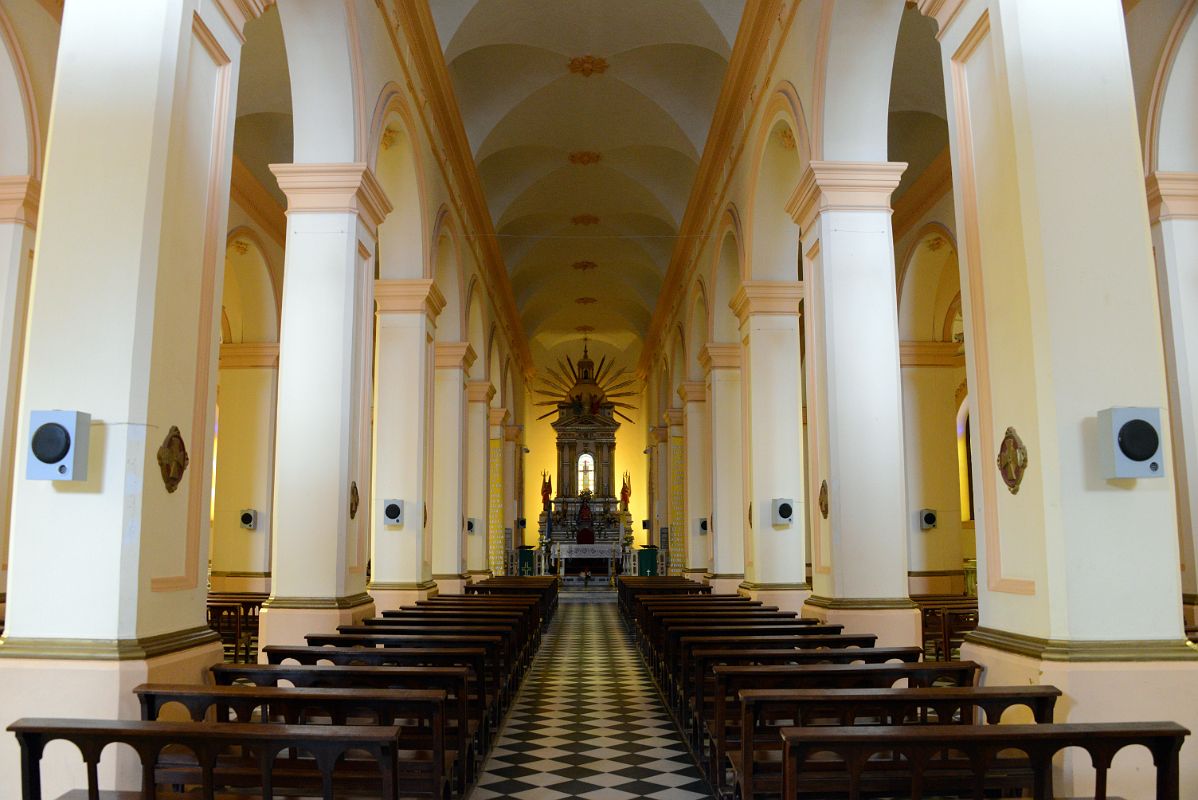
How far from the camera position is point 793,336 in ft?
33.7

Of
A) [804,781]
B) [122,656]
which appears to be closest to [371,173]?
[122,656]

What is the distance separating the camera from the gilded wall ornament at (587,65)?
13.5 meters

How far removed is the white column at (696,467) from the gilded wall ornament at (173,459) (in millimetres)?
12090

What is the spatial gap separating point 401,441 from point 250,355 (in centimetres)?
515

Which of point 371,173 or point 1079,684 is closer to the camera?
point 1079,684

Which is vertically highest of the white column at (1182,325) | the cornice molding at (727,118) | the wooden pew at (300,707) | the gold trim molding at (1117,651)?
the cornice molding at (727,118)

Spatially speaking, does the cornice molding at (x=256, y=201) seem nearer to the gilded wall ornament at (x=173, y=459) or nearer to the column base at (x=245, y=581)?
the column base at (x=245, y=581)

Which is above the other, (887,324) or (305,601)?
(887,324)

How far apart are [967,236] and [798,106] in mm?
3925

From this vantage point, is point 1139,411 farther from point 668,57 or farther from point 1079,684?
point 668,57

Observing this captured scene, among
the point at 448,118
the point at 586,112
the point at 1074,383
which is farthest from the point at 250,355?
the point at 1074,383

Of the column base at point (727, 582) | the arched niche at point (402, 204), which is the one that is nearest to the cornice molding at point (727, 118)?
the arched niche at point (402, 204)

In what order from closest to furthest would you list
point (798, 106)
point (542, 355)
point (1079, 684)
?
point (1079, 684), point (798, 106), point (542, 355)

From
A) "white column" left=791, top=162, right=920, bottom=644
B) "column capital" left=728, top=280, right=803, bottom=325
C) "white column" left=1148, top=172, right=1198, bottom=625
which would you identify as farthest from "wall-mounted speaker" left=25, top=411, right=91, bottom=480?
"column capital" left=728, top=280, right=803, bottom=325
